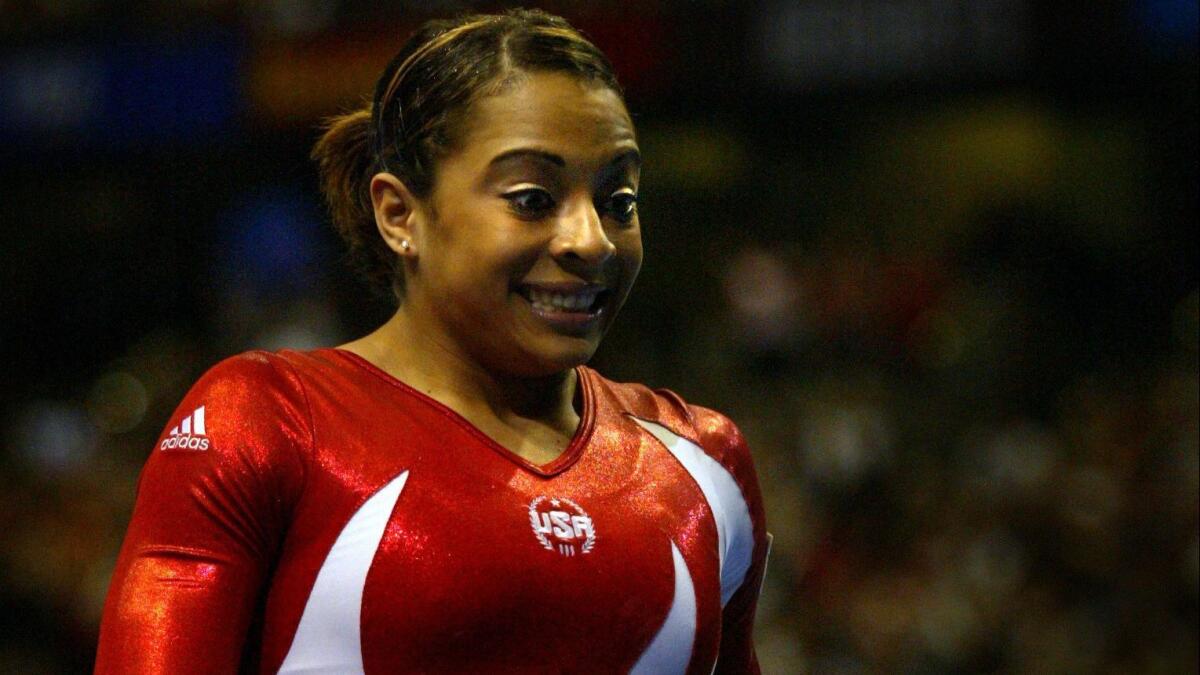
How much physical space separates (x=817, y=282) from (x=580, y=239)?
550 cm

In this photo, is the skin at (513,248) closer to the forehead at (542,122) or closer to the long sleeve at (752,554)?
the forehead at (542,122)

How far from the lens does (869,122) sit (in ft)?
30.7

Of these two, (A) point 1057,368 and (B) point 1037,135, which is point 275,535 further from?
(B) point 1037,135

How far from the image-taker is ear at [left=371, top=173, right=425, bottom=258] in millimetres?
1896

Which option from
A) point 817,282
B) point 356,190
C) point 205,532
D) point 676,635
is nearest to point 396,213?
point 356,190

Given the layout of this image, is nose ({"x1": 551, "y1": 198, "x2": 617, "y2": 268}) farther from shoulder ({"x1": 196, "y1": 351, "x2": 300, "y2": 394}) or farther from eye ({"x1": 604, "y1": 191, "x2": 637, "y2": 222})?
shoulder ({"x1": 196, "y1": 351, "x2": 300, "y2": 394})

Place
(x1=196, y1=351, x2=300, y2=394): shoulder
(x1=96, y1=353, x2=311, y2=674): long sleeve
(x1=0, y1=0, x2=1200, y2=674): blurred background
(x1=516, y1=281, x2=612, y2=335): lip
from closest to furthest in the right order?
(x1=96, y1=353, x2=311, y2=674): long sleeve < (x1=196, y1=351, x2=300, y2=394): shoulder < (x1=516, y1=281, x2=612, y2=335): lip < (x1=0, y1=0, x2=1200, y2=674): blurred background

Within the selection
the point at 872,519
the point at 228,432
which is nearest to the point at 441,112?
the point at 228,432

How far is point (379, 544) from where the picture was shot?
5.48ft

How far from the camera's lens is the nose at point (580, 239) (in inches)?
70.4

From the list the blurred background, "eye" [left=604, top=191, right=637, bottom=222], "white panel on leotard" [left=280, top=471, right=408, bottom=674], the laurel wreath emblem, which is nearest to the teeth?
"eye" [left=604, top=191, right=637, bottom=222]

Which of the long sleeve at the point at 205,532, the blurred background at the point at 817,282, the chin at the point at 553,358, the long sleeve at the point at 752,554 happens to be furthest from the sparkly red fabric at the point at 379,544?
the blurred background at the point at 817,282

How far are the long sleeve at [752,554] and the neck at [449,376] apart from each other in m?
0.25

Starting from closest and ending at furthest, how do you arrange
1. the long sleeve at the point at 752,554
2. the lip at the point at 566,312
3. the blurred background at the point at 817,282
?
the lip at the point at 566,312 < the long sleeve at the point at 752,554 < the blurred background at the point at 817,282
